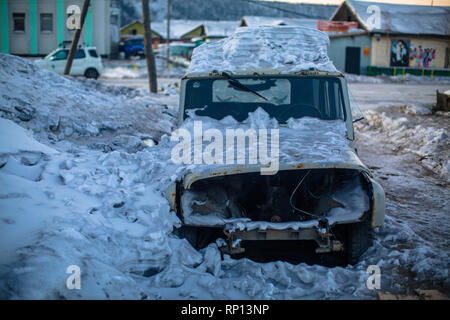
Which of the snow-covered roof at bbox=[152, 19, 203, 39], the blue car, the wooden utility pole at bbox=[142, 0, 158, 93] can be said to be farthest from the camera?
the snow-covered roof at bbox=[152, 19, 203, 39]

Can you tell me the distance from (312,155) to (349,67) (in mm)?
30757

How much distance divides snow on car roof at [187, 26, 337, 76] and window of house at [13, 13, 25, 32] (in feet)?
96.0

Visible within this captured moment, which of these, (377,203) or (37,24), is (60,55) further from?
(377,203)

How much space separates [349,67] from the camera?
32.2 metres

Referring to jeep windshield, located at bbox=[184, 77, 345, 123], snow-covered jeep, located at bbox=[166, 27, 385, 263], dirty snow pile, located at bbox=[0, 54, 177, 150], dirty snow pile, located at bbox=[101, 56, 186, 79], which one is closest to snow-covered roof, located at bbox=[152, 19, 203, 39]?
dirty snow pile, located at bbox=[101, 56, 186, 79]

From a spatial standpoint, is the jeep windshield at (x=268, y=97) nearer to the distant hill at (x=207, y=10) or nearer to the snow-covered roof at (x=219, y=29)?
the snow-covered roof at (x=219, y=29)

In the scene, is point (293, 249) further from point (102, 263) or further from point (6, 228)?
point (6, 228)

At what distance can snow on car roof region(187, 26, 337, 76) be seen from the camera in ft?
15.3

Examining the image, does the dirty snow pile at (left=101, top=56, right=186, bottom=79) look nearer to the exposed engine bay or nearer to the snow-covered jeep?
the snow-covered jeep

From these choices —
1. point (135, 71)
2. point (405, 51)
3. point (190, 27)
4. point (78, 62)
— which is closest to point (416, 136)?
point (78, 62)

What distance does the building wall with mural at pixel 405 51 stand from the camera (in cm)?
3055

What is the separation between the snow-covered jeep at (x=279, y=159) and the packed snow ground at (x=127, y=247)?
0.24m

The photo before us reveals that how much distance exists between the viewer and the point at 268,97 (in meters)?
4.60

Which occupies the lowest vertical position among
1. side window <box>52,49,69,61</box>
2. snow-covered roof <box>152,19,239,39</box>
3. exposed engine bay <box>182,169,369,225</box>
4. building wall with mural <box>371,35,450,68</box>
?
exposed engine bay <box>182,169,369,225</box>
